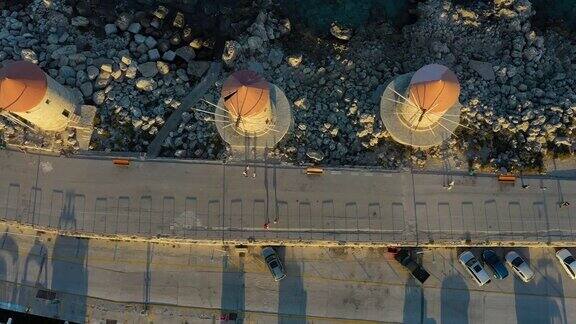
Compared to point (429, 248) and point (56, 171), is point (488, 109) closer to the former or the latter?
point (429, 248)

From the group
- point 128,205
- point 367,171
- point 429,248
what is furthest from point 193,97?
point 429,248

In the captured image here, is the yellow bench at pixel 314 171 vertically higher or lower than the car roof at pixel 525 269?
higher

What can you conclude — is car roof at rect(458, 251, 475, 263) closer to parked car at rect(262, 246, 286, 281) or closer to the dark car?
Result: the dark car

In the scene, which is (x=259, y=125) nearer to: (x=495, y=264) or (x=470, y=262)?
(x=470, y=262)

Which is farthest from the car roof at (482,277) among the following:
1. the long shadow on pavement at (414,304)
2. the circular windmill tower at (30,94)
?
the circular windmill tower at (30,94)

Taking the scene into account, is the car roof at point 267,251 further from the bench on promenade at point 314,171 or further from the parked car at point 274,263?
the bench on promenade at point 314,171

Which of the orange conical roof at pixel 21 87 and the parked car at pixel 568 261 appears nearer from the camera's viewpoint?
the orange conical roof at pixel 21 87

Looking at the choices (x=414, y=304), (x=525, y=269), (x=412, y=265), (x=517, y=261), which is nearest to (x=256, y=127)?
(x=412, y=265)
